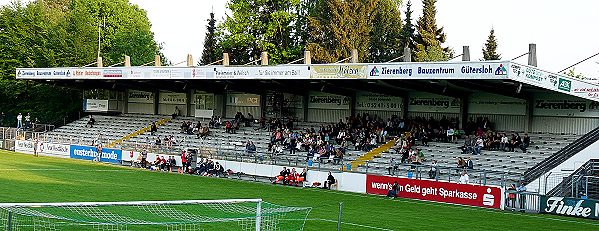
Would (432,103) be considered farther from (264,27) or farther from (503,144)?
(264,27)

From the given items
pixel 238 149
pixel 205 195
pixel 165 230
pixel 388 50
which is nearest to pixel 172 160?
pixel 238 149

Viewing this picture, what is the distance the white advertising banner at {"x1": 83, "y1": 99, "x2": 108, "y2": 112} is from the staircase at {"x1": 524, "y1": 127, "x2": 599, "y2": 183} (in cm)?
3945

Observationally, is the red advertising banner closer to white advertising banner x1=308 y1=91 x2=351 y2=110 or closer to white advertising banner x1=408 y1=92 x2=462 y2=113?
white advertising banner x1=408 y1=92 x2=462 y2=113

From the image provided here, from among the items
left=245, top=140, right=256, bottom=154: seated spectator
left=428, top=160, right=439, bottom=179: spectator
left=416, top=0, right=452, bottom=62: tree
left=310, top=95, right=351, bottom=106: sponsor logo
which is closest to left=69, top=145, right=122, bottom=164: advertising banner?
left=245, top=140, right=256, bottom=154: seated spectator

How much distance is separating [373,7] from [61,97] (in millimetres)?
29095

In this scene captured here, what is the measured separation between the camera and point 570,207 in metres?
28.6

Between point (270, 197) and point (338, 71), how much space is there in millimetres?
12223

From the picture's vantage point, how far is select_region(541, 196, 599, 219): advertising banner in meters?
28.1

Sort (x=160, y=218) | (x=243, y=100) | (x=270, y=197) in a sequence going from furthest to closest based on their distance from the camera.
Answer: (x=243, y=100) → (x=270, y=197) → (x=160, y=218)

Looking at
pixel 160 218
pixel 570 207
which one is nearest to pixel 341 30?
pixel 570 207

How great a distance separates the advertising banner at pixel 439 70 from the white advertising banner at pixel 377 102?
22.7 feet

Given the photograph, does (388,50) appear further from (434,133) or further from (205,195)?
(205,195)

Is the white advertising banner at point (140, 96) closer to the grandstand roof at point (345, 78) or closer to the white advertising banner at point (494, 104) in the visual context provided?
the grandstand roof at point (345, 78)

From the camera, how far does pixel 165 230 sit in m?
19.8
